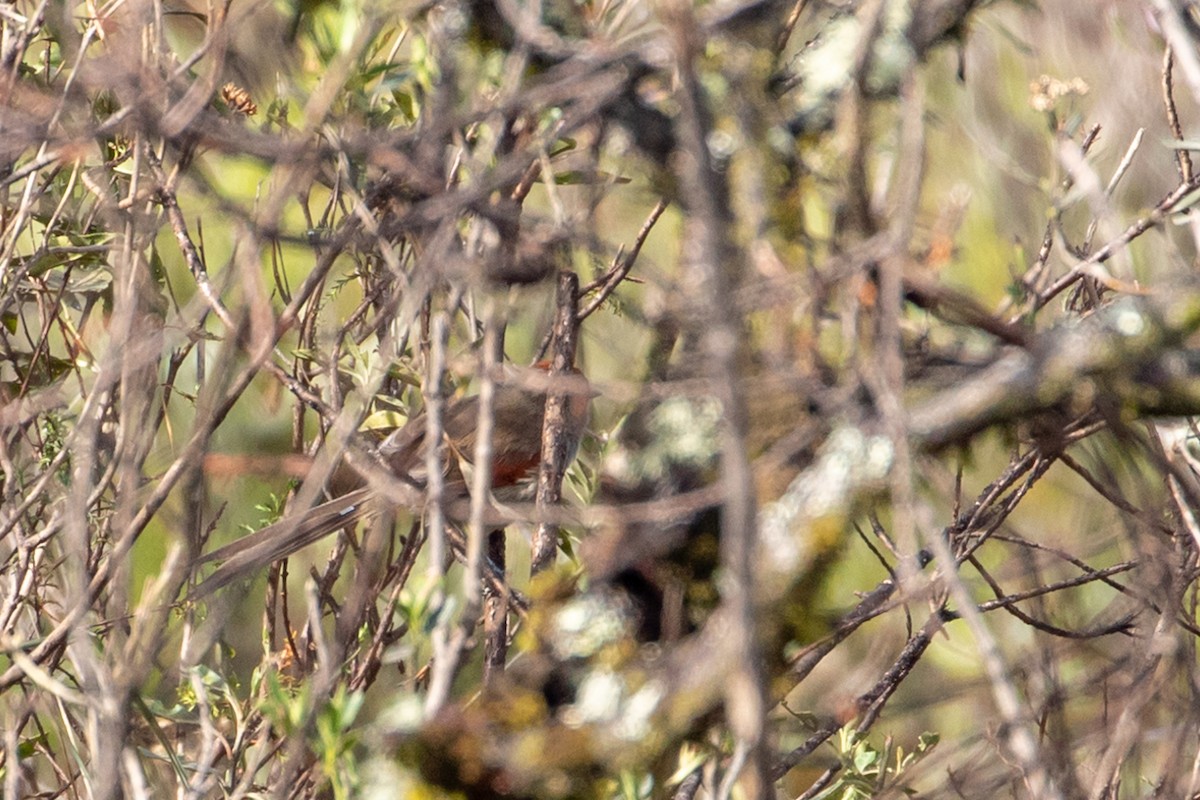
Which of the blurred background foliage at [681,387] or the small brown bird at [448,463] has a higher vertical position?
the blurred background foliage at [681,387]

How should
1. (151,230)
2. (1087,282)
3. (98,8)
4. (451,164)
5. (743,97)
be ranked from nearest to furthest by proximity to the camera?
(743,97)
(151,230)
(1087,282)
(451,164)
(98,8)

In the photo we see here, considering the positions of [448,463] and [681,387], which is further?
[448,463]

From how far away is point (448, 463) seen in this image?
11.3 ft

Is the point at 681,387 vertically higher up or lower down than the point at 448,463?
higher up

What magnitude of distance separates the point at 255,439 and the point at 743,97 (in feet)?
10.0

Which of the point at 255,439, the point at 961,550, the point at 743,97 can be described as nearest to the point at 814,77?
the point at 743,97

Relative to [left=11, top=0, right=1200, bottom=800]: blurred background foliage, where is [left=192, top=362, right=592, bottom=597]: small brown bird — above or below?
below

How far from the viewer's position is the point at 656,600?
5.44ft

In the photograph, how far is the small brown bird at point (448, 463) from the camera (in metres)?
2.37

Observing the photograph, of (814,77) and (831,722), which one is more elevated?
(814,77)

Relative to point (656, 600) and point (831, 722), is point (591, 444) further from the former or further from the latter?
point (656, 600)

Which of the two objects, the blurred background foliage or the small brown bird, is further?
the small brown bird

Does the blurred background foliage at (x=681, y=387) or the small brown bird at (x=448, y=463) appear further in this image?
the small brown bird at (x=448, y=463)

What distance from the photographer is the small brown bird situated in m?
2.37
